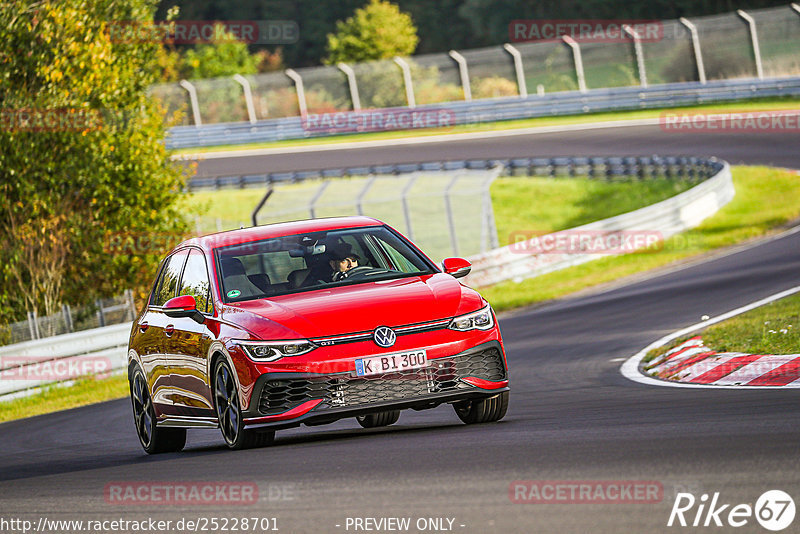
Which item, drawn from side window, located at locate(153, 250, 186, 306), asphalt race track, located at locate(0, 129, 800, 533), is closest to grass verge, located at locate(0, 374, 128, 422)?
asphalt race track, located at locate(0, 129, 800, 533)

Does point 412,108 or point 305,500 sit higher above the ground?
point 305,500

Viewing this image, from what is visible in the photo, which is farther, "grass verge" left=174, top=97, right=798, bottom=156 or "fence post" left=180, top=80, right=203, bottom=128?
"fence post" left=180, top=80, right=203, bottom=128

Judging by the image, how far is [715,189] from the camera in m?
29.8

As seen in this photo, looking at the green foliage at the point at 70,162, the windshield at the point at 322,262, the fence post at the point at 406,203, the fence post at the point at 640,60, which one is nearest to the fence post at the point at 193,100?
the fence post at the point at 640,60

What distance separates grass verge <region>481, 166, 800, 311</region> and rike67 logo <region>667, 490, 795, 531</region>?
17.2 meters

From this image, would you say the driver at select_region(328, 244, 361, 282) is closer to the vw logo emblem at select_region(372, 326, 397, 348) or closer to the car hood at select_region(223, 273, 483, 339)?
the car hood at select_region(223, 273, 483, 339)

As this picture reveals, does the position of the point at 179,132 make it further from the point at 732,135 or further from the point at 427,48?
the point at 427,48

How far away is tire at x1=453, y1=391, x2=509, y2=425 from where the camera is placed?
907 cm

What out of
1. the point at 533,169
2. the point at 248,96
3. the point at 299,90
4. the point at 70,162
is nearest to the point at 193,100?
the point at 248,96

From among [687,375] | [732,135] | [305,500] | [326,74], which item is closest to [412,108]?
[326,74]

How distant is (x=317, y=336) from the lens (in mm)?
8320

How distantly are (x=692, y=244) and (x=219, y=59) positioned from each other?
2101 inches

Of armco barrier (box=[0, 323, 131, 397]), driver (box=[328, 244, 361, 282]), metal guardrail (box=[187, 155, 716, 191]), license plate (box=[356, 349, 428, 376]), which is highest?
driver (box=[328, 244, 361, 282])

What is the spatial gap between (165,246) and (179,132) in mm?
32476
